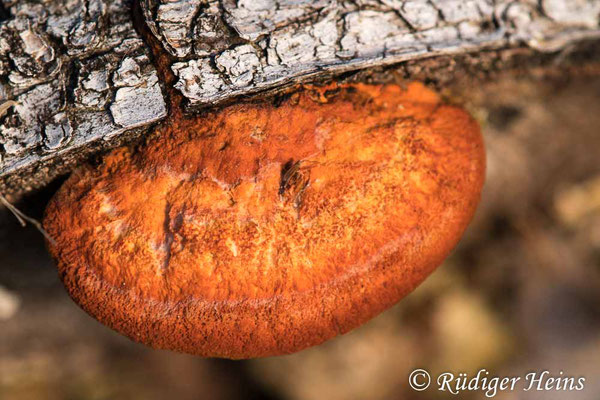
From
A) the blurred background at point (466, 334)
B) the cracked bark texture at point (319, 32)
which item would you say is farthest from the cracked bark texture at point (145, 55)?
the blurred background at point (466, 334)

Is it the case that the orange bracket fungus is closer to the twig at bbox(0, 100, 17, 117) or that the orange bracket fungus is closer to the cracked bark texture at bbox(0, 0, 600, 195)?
the cracked bark texture at bbox(0, 0, 600, 195)

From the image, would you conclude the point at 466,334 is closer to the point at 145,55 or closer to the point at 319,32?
the point at 319,32

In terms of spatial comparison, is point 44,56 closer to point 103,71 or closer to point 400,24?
point 103,71

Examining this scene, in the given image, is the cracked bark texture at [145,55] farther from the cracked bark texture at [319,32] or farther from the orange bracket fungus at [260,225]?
the orange bracket fungus at [260,225]

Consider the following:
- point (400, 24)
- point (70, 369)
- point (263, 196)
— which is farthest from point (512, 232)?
point (70, 369)

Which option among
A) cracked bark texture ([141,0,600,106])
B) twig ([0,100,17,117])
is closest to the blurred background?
cracked bark texture ([141,0,600,106])

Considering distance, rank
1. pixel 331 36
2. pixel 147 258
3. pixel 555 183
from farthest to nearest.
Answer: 1. pixel 555 183
2. pixel 331 36
3. pixel 147 258
